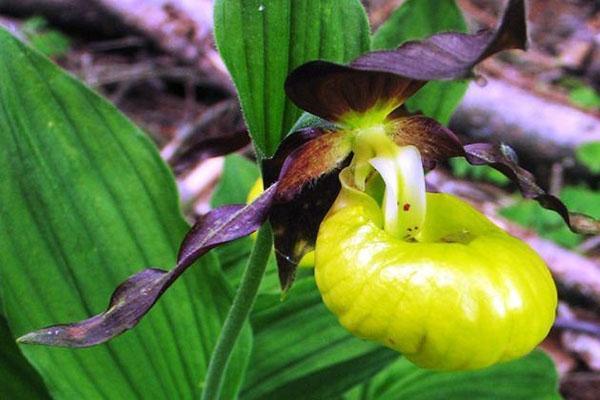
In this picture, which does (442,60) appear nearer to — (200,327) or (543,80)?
(200,327)

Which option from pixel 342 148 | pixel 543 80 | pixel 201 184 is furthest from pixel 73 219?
pixel 543 80

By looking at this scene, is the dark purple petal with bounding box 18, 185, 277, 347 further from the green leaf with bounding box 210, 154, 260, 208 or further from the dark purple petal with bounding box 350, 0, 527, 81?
the green leaf with bounding box 210, 154, 260, 208

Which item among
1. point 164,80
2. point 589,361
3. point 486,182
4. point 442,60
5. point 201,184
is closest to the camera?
point 442,60

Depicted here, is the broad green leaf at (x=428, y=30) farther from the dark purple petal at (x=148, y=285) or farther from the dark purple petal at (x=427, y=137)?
the dark purple petal at (x=148, y=285)

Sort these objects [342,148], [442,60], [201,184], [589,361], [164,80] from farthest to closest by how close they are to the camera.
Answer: [164,80] → [201,184] → [589,361] → [342,148] → [442,60]

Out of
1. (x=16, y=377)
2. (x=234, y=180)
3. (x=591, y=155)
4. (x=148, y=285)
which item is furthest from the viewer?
(x=591, y=155)

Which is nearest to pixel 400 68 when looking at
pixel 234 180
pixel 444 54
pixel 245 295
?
pixel 444 54

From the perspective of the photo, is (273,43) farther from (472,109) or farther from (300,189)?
(472,109)
